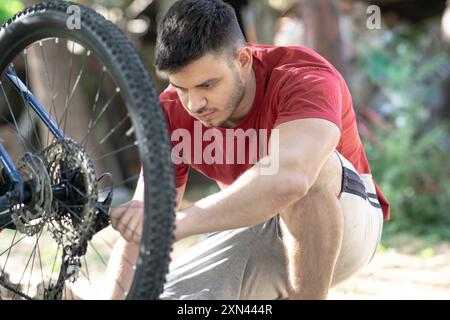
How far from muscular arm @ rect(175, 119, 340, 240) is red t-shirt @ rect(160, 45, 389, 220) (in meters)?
0.11

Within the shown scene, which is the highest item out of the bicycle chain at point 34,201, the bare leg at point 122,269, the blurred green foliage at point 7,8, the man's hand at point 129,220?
the blurred green foliage at point 7,8

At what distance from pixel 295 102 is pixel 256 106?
267 millimetres

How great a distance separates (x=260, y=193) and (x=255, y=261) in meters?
0.64

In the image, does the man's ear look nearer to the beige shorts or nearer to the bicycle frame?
the beige shorts

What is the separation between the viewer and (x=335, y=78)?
2.25 metres

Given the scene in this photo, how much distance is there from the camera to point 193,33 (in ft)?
6.94

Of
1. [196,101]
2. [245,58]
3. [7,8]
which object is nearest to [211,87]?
[196,101]

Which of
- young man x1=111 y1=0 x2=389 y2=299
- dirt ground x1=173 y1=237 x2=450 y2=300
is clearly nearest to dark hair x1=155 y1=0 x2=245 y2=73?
young man x1=111 y1=0 x2=389 y2=299

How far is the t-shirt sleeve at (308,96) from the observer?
80.6 inches

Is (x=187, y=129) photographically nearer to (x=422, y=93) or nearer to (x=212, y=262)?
(x=212, y=262)

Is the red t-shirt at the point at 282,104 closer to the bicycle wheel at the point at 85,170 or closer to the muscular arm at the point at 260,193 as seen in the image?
the muscular arm at the point at 260,193

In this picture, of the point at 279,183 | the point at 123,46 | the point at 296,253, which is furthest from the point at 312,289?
the point at 123,46

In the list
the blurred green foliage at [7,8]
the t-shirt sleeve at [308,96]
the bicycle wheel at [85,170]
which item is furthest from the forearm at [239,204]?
the blurred green foliage at [7,8]

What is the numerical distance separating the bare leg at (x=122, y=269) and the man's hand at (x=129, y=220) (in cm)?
33
